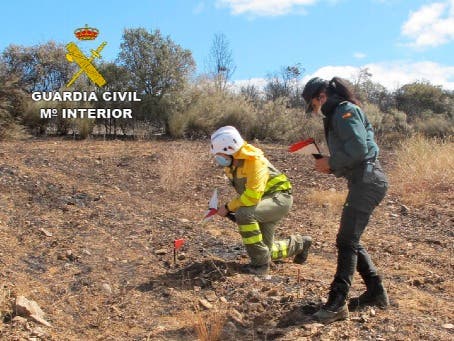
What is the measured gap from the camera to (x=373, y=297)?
364 centimetres

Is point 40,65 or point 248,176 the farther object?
point 40,65

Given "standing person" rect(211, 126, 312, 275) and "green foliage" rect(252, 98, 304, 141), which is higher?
"green foliage" rect(252, 98, 304, 141)

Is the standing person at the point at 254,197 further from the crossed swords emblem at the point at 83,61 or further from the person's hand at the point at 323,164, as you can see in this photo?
the crossed swords emblem at the point at 83,61

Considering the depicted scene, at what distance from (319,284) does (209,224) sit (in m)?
2.24

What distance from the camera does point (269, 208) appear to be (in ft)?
14.3

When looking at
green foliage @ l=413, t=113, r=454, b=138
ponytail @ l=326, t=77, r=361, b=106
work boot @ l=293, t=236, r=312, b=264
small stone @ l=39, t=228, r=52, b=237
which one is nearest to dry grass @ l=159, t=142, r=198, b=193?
small stone @ l=39, t=228, r=52, b=237

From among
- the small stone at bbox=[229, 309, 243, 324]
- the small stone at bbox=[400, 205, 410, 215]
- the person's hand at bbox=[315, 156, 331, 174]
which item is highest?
the person's hand at bbox=[315, 156, 331, 174]

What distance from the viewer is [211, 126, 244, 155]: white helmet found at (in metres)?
4.17

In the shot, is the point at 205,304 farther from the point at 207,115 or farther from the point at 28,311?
the point at 207,115

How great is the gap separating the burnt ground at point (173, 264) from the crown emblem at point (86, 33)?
5.74 metres

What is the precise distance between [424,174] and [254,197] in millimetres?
5323

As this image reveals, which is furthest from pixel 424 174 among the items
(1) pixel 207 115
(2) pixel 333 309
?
(1) pixel 207 115

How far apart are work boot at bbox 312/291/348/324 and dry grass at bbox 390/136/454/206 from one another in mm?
4625

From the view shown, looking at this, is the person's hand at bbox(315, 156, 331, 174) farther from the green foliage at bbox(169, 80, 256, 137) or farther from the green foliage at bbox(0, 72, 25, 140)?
the green foliage at bbox(169, 80, 256, 137)
